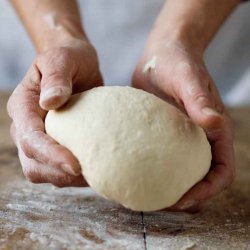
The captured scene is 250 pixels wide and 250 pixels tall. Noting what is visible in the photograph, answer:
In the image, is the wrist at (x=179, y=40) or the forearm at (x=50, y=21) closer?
the wrist at (x=179, y=40)

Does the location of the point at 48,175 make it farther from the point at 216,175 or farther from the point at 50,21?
the point at 50,21

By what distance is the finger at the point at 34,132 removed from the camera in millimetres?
973

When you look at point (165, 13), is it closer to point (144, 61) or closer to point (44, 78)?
point (144, 61)

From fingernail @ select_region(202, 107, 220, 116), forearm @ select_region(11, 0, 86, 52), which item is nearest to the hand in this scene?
fingernail @ select_region(202, 107, 220, 116)

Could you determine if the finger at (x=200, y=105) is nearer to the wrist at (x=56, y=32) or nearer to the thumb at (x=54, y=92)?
the thumb at (x=54, y=92)

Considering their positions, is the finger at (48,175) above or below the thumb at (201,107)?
below

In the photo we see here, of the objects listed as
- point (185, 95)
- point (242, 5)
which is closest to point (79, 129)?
point (185, 95)

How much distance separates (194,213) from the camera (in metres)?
1.16

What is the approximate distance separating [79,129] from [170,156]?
0.58 feet

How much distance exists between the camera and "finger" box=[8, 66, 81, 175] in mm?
973

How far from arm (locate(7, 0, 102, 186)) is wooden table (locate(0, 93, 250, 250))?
3.4 inches

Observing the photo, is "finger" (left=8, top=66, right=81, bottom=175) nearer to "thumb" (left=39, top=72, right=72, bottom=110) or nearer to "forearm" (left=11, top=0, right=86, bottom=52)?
"thumb" (left=39, top=72, right=72, bottom=110)

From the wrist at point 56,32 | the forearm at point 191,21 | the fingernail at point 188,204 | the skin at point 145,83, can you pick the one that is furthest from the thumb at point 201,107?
the wrist at point 56,32

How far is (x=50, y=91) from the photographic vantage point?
101 centimetres
